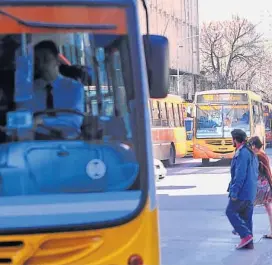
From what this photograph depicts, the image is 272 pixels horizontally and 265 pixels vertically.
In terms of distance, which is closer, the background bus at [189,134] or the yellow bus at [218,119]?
the yellow bus at [218,119]

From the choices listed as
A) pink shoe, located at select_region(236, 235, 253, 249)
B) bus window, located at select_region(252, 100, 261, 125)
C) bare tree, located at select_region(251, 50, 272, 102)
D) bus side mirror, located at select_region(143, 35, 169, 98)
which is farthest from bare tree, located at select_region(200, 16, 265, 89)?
bus side mirror, located at select_region(143, 35, 169, 98)

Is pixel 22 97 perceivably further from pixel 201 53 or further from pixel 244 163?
pixel 201 53

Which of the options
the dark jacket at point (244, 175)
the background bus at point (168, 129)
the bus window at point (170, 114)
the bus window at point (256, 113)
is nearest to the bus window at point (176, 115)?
the background bus at point (168, 129)

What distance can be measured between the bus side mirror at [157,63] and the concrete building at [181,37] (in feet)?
181

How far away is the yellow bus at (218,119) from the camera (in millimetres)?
34562

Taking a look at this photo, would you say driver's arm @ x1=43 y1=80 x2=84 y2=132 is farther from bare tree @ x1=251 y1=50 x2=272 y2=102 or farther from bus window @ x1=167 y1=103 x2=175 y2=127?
bare tree @ x1=251 y1=50 x2=272 y2=102

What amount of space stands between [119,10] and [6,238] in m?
1.76

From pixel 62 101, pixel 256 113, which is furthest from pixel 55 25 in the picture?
pixel 256 113

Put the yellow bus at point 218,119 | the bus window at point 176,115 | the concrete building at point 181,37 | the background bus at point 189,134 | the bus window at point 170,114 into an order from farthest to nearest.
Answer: the concrete building at point 181,37
the background bus at point 189,134
the bus window at point 176,115
the bus window at point 170,114
the yellow bus at point 218,119

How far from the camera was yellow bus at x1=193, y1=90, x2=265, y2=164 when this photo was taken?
3456cm

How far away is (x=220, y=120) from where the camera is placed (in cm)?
3481

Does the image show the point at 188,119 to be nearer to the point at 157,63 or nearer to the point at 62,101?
the point at 157,63

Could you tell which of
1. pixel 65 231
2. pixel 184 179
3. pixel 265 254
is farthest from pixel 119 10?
pixel 184 179

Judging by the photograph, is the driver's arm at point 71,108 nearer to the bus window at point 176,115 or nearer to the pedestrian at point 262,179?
the pedestrian at point 262,179
